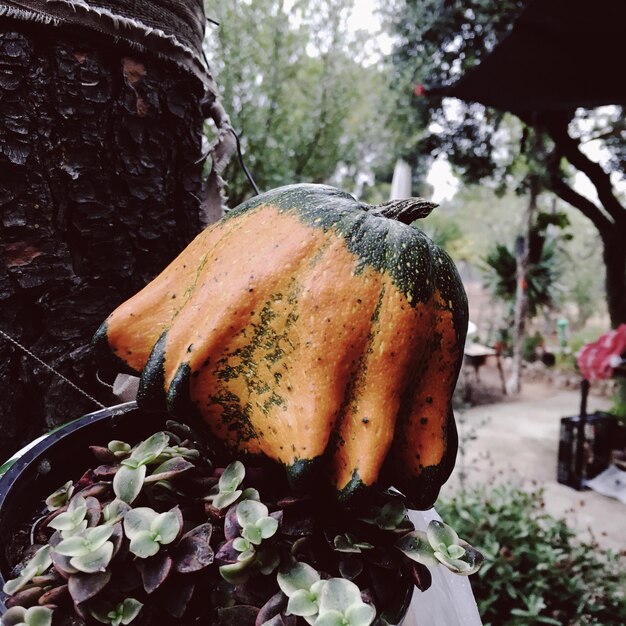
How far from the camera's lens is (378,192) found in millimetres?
12867

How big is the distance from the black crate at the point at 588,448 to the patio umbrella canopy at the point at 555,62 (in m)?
2.81

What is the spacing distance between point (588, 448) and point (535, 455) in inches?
31.5

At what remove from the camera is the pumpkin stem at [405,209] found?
80 cm

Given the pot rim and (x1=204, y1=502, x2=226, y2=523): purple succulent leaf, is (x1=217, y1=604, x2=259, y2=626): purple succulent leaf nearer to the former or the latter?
(x1=204, y1=502, x2=226, y2=523): purple succulent leaf

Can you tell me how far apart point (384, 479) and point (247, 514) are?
0.21 meters

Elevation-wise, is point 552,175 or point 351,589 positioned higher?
point 552,175

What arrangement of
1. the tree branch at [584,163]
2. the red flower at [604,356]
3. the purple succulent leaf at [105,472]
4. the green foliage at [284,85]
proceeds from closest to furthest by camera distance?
the purple succulent leaf at [105,472] → the red flower at [604,356] → the green foliage at [284,85] → the tree branch at [584,163]

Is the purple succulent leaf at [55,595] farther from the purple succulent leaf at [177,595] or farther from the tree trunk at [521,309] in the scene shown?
the tree trunk at [521,309]

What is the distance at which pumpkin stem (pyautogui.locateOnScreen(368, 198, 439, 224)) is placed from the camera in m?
0.80

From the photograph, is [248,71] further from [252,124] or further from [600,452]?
[600,452]

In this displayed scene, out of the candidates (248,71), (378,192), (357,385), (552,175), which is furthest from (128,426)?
(378,192)

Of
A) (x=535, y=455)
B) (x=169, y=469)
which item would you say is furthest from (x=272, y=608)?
(x=535, y=455)

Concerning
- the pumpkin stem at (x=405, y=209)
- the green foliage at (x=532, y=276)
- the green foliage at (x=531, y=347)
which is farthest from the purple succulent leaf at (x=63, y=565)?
A: the green foliage at (x=531, y=347)

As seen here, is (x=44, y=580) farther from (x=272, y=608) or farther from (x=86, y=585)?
(x=272, y=608)
